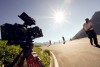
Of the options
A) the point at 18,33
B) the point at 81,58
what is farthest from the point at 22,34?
the point at 81,58

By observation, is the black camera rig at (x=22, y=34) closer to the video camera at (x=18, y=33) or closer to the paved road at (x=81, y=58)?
the video camera at (x=18, y=33)

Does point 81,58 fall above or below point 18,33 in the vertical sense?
below

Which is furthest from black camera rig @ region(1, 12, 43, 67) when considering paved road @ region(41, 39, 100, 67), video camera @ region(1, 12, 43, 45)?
paved road @ region(41, 39, 100, 67)

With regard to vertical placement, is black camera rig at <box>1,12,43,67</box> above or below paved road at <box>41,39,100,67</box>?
above

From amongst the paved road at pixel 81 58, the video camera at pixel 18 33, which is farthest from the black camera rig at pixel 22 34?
the paved road at pixel 81 58

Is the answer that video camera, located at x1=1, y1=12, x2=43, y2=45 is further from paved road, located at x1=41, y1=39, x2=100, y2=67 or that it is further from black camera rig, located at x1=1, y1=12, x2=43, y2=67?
paved road, located at x1=41, y1=39, x2=100, y2=67

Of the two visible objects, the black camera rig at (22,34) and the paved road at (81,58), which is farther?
the paved road at (81,58)

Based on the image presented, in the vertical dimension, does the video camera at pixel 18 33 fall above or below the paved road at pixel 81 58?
above

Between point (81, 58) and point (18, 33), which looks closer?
point (18, 33)

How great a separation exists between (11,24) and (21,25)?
0.93 feet

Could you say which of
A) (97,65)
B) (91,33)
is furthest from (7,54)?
(91,33)

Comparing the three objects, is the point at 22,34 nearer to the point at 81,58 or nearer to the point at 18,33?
the point at 18,33

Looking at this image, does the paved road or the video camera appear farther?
the paved road

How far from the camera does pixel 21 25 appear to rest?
17.3ft
